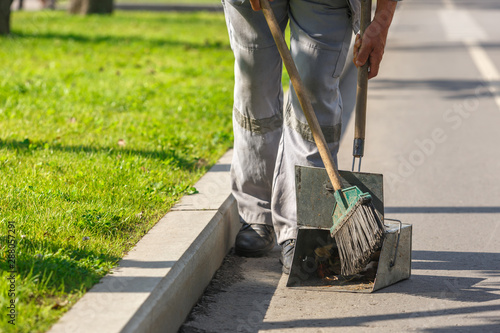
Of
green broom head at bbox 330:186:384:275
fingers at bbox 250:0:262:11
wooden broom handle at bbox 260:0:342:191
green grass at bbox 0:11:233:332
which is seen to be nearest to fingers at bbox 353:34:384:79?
wooden broom handle at bbox 260:0:342:191

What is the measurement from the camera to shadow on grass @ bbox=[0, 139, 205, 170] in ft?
15.0

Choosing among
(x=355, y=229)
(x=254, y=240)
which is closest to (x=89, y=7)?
(x=254, y=240)

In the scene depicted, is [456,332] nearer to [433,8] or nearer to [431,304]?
[431,304]

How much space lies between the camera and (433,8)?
76.2ft

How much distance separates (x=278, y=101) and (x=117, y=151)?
1.50m

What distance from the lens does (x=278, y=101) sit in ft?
11.9

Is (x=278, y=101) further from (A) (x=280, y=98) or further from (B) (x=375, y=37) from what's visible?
(B) (x=375, y=37)

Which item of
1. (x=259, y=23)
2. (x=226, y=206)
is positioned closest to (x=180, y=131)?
(x=226, y=206)

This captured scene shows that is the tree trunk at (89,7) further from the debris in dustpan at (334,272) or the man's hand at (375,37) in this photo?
the debris in dustpan at (334,272)

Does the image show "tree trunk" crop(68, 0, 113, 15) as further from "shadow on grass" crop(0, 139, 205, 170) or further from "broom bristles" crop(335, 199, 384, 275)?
"broom bristles" crop(335, 199, 384, 275)

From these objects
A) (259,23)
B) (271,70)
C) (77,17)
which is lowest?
(77,17)

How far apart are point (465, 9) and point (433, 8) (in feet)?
4.46

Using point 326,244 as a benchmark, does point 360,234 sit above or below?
above

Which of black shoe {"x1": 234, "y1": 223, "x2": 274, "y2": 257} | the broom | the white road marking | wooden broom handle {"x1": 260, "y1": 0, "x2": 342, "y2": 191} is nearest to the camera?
→ the broom
